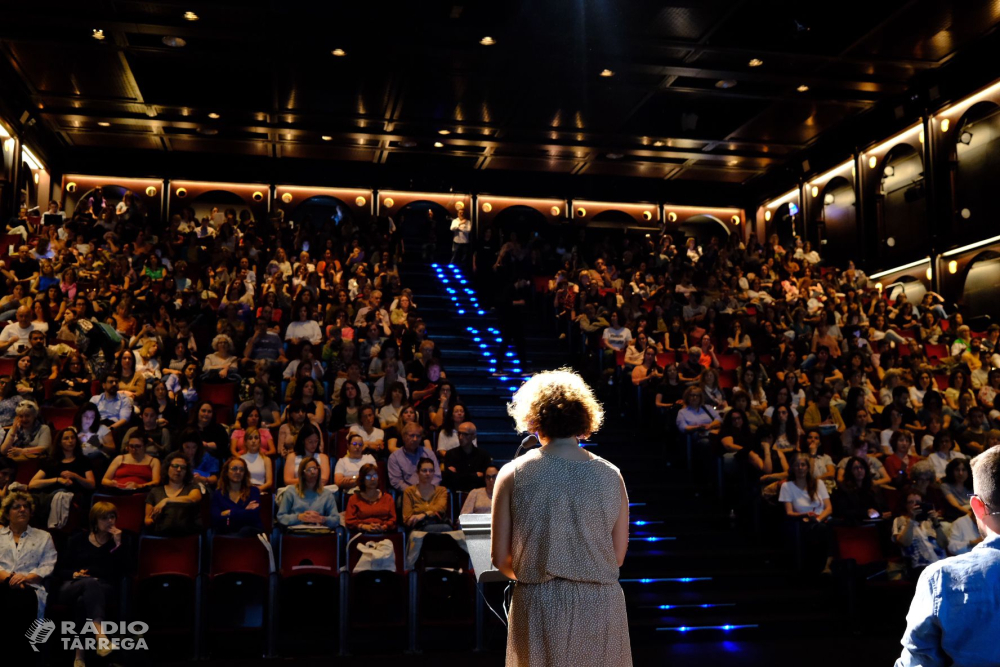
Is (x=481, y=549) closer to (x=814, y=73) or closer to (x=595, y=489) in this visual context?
(x=595, y=489)

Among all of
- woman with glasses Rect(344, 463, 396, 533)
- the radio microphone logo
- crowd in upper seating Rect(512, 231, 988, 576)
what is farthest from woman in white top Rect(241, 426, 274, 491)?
crowd in upper seating Rect(512, 231, 988, 576)

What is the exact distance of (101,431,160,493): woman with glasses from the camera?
6.33 m

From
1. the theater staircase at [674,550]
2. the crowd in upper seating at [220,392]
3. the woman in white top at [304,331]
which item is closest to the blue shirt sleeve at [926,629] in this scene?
the theater staircase at [674,550]

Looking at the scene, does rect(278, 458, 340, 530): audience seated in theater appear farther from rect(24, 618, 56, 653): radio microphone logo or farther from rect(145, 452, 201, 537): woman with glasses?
rect(24, 618, 56, 653): radio microphone logo

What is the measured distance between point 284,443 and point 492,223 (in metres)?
10.7

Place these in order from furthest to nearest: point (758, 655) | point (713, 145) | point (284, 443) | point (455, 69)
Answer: point (713, 145), point (455, 69), point (284, 443), point (758, 655)

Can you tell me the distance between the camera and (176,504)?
5.84 metres

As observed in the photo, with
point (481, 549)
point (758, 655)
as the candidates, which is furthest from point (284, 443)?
point (481, 549)

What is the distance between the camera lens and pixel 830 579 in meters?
6.46

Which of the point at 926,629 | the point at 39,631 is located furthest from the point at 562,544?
the point at 39,631

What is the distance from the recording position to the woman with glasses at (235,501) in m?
6.04

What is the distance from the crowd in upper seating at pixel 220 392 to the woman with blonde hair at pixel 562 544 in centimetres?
370

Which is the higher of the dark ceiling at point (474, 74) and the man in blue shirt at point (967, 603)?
the dark ceiling at point (474, 74)

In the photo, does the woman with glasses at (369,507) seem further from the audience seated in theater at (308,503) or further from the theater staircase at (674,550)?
the theater staircase at (674,550)
